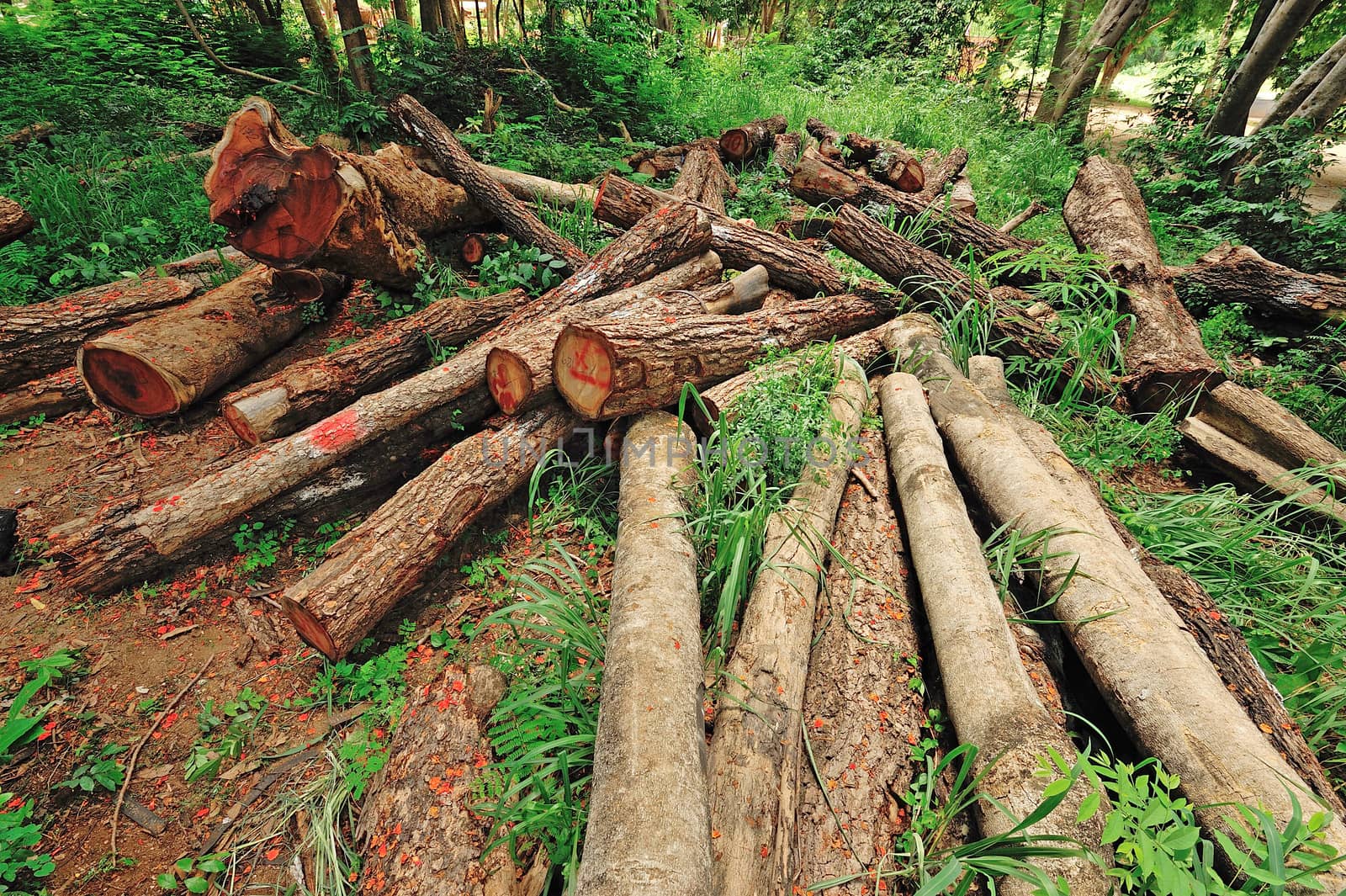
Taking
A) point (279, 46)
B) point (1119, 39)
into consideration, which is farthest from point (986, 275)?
point (279, 46)

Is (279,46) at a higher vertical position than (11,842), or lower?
higher

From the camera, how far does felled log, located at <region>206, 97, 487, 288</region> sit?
126 inches

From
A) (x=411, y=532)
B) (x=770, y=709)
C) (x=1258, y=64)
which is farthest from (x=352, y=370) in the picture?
(x=1258, y=64)

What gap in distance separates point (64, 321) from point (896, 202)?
6.18 metres

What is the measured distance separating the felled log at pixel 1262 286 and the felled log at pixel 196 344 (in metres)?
6.58

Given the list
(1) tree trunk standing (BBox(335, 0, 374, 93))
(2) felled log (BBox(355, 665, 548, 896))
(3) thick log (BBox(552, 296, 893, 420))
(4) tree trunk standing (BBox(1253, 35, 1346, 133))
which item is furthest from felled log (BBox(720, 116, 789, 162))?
(2) felled log (BBox(355, 665, 548, 896))

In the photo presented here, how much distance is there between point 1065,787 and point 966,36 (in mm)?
17023

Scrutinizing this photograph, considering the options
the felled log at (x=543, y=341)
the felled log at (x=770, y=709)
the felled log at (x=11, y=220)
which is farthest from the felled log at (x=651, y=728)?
the felled log at (x=11, y=220)

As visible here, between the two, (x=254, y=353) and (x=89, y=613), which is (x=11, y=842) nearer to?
(x=89, y=613)

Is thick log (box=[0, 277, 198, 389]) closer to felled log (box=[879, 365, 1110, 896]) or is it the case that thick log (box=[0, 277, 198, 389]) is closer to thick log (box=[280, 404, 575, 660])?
thick log (box=[280, 404, 575, 660])

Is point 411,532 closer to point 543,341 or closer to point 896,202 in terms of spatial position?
point 543,341

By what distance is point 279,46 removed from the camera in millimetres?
8258

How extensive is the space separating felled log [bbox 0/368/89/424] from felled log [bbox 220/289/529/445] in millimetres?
938

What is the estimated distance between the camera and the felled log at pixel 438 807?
170cm
